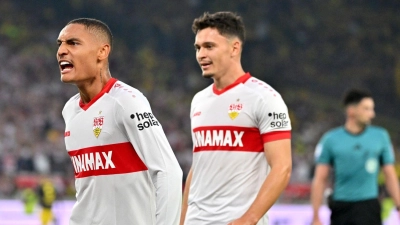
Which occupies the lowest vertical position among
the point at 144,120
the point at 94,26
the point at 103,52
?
the point at 144,120

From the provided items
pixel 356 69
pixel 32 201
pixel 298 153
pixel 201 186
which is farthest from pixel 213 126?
pixel 356 69

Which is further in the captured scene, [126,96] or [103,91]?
[103,91]

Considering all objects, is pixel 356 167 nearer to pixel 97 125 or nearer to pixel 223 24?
pixel 223 24

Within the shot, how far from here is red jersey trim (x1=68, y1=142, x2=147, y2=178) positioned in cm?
333

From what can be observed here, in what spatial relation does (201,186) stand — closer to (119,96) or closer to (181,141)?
(119,96)

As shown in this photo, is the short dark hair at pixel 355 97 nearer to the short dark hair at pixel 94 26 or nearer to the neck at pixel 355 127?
the neck at pixel 355 127

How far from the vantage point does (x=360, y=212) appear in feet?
21.7

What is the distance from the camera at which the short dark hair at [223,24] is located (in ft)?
15.7

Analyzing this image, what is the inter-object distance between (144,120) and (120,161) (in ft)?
0.79

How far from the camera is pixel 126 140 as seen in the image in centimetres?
334

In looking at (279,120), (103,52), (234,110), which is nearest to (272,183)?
(279,120)

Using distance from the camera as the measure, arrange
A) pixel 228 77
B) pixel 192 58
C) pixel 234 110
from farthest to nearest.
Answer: pixel 192 58
pixel 228 77
pixel 234 110

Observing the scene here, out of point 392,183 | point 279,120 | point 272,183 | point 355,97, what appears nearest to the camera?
point 272,183

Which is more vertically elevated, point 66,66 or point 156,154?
point 66,66
